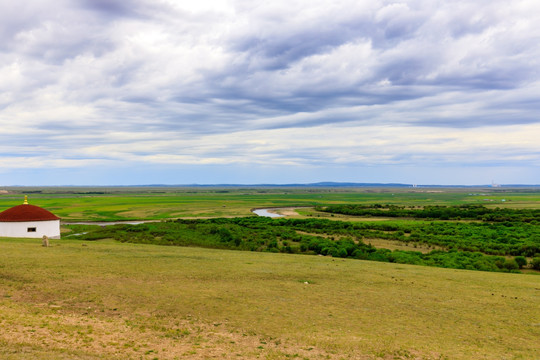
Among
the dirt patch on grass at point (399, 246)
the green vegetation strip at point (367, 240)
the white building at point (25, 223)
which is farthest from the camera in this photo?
the dirt patch on grass at point (399, 246)

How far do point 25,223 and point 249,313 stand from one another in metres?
33.2

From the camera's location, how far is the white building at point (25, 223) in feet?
125

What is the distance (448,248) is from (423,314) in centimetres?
2970

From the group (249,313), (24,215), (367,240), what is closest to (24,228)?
(24,215)

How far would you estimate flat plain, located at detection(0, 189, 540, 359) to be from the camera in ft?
34.3

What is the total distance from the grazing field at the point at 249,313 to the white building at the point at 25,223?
18.2 metres

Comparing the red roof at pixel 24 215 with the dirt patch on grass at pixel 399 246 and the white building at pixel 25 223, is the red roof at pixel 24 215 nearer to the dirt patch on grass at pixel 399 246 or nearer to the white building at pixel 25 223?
the white building at pixel 25 223

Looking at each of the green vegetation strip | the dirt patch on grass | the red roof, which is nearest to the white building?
the red roof

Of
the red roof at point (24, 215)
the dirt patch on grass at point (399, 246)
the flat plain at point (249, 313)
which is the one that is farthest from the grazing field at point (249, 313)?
the dirt patch on grass at point (399, 246)

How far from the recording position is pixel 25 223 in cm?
3825

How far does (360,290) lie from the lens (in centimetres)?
1822

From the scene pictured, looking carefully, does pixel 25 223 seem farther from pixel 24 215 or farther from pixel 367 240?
pixel 367 240

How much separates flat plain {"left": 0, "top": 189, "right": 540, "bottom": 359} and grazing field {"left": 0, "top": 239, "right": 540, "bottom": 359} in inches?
1.8

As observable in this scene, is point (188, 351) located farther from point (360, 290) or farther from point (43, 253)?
point (43, 253)
